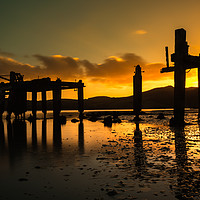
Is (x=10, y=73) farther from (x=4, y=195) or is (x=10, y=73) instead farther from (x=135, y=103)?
(x=4, y=195)

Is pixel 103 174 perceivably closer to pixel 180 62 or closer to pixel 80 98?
pixel 180 62

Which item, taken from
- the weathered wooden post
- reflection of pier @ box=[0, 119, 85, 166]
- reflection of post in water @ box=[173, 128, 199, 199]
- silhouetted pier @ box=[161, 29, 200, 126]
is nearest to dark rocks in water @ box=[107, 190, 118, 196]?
reflection of post in water @ box=[173, 128, 199, 199]

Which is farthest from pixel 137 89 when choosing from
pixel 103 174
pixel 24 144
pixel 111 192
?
pixel 111 192

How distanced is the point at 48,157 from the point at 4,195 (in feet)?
11.6

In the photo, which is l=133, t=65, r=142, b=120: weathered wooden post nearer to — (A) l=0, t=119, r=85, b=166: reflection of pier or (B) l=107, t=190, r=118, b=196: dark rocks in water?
(A) l=0, t=119, r=85, b=166: reflection of pier

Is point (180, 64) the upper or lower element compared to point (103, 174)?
upper

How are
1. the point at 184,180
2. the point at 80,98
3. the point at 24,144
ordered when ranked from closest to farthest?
the point at 184,180 → the point at 24,144 → the point at 80,98

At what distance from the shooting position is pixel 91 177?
5.64 metres

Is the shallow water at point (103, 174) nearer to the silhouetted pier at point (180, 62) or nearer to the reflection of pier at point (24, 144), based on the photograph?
the reflection of pier at point (24, 144)

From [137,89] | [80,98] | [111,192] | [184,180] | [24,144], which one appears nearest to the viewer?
[111,192]

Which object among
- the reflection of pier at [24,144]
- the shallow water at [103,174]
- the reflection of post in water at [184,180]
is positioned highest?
the reflection of post in water at [184,180]

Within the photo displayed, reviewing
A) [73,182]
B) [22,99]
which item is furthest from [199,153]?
[22,99]

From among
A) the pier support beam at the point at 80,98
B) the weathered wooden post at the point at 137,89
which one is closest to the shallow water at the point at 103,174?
the weathered wooden post at the point at 137,89

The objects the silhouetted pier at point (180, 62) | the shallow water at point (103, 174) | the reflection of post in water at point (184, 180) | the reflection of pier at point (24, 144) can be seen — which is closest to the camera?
the reflection of post in water at point (184, 180)
